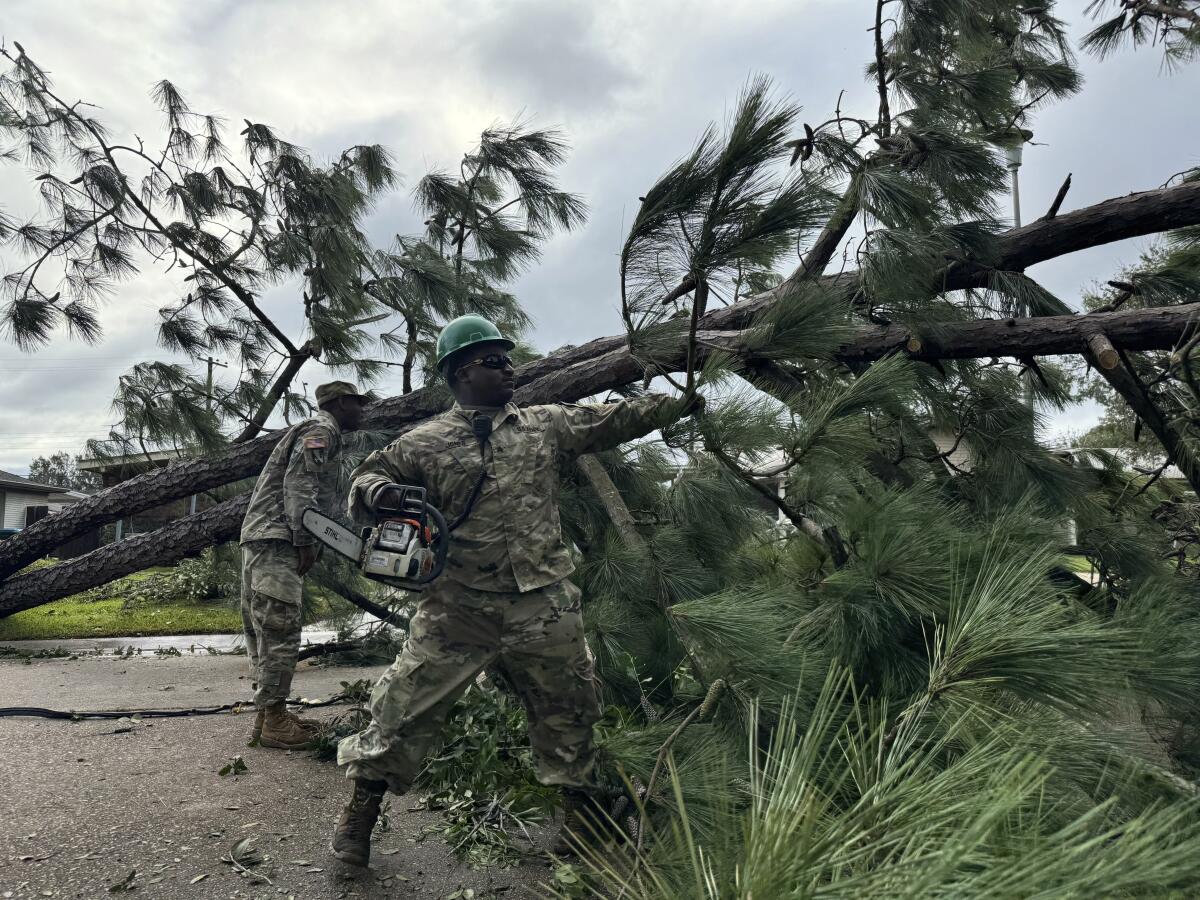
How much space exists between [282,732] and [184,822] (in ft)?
3.34

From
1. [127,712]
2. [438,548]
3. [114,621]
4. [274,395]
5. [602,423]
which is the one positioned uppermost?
[274,395]

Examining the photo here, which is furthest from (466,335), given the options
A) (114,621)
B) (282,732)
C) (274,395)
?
(114,621)

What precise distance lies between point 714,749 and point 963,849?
4.83 ft

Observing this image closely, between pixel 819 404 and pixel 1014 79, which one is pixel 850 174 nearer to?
pixel 819 404

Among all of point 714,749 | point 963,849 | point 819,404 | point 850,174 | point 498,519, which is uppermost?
point 850,174

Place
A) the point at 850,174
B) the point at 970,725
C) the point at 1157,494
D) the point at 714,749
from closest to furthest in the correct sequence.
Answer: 1. the point at 970,725
2. the point at 714,749
3. the point at 850,174
4. the point at 1157,494

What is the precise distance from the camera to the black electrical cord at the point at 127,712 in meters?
4.33

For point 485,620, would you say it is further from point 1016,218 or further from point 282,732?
point 1016,218

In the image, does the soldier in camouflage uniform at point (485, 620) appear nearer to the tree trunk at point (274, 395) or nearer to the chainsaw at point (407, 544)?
the chainsaw at point (407, 544)

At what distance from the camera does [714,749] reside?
2127 millimetres

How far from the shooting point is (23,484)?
83.7 ft

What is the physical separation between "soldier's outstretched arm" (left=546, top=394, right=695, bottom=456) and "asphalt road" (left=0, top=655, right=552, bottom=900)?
135 cm

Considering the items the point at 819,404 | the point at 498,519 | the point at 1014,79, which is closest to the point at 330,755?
the point at 498,519

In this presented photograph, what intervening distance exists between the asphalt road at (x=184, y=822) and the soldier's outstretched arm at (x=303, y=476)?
1119 millimetres
